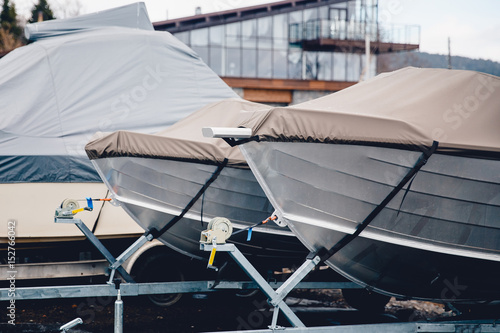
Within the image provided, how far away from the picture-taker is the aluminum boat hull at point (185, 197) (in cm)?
562

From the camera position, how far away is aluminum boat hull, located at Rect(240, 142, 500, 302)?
4223mm

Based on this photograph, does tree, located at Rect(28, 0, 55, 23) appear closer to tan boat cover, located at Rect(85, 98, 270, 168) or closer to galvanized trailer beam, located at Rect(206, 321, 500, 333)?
tan boat cover, located at Rect(85, 98, 270, 168)

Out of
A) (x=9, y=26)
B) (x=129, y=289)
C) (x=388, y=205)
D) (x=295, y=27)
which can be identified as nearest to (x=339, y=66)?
(x=295, y=27)

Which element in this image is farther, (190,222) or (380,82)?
(190,222)

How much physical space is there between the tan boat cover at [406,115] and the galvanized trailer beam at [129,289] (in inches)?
75.3

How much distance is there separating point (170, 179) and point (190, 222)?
1.79 feet

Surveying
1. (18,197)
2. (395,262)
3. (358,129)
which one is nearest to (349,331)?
(395,262)

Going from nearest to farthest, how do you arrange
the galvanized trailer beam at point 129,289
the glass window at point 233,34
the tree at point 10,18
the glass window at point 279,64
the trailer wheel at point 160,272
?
the galvanized trailer beam at point 129,289
the trailer wheel at point 160,272
the glass window at point 233,34
the glass window at point 279,64
the tree at point 10,18

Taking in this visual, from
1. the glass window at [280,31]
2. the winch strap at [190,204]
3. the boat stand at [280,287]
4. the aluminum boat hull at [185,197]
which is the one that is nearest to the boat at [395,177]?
the boat stand at [280,287]

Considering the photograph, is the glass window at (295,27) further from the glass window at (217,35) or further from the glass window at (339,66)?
the glass window at (217,35)

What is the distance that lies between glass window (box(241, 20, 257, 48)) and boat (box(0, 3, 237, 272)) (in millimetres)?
23567

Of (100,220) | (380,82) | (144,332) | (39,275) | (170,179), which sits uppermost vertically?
(380,82)

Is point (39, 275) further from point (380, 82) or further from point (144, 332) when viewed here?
point (380, 82)

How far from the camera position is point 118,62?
314 inches
